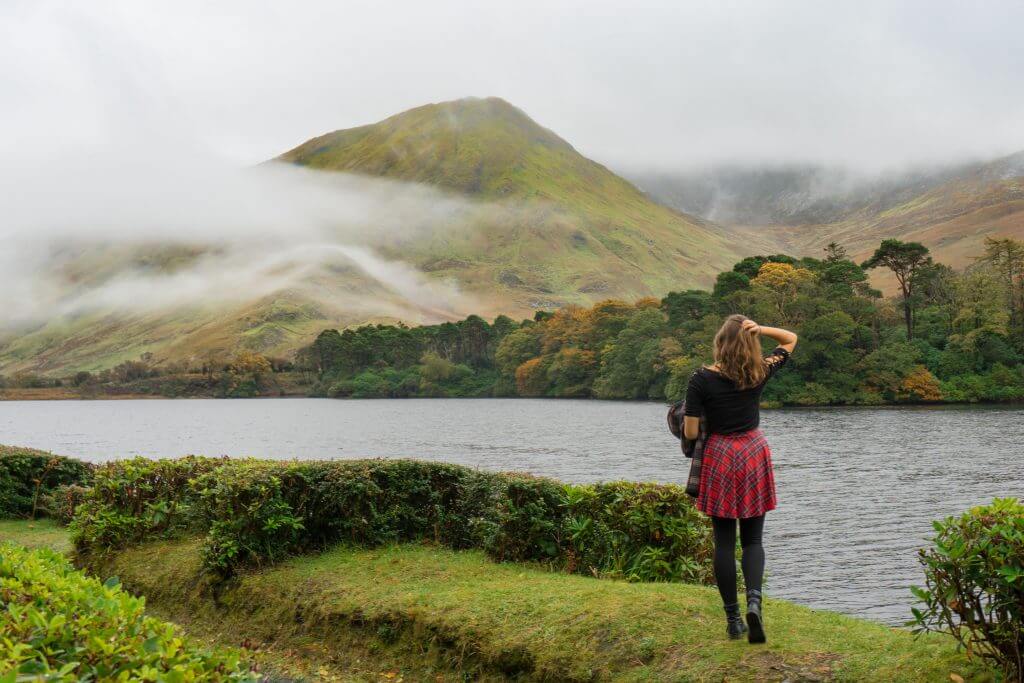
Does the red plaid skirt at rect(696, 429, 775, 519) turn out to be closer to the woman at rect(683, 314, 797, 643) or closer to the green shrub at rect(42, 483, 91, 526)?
the woman at rect(683, 314, 797, 643)

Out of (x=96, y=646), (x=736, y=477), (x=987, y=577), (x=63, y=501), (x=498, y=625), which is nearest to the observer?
(x=96, y=646)

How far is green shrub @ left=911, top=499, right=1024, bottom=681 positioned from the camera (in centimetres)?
629

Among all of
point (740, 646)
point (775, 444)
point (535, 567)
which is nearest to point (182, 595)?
point (535, 567)

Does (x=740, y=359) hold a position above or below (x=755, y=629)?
above

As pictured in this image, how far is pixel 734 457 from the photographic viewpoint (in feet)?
25.6

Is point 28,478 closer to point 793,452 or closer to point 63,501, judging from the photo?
point 63,501

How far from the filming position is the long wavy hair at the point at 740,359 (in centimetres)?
778

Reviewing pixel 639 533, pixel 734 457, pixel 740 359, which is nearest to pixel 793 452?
pixel 639 533

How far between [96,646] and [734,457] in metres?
5.72

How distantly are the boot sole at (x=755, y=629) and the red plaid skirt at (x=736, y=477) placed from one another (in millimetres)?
966

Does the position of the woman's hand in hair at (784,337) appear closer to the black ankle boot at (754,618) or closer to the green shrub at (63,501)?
the black ankle boot at (754,618)

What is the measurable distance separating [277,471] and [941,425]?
2454 inches

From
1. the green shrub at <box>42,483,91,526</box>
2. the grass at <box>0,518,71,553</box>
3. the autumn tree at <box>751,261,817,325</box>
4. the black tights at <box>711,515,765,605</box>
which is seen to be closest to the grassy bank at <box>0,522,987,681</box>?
the black tights at <box>711,515,765,605</box>

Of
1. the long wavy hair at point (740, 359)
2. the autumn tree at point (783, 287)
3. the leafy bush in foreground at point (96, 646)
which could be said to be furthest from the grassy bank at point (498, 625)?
the autumn tree at point (783, 287)
